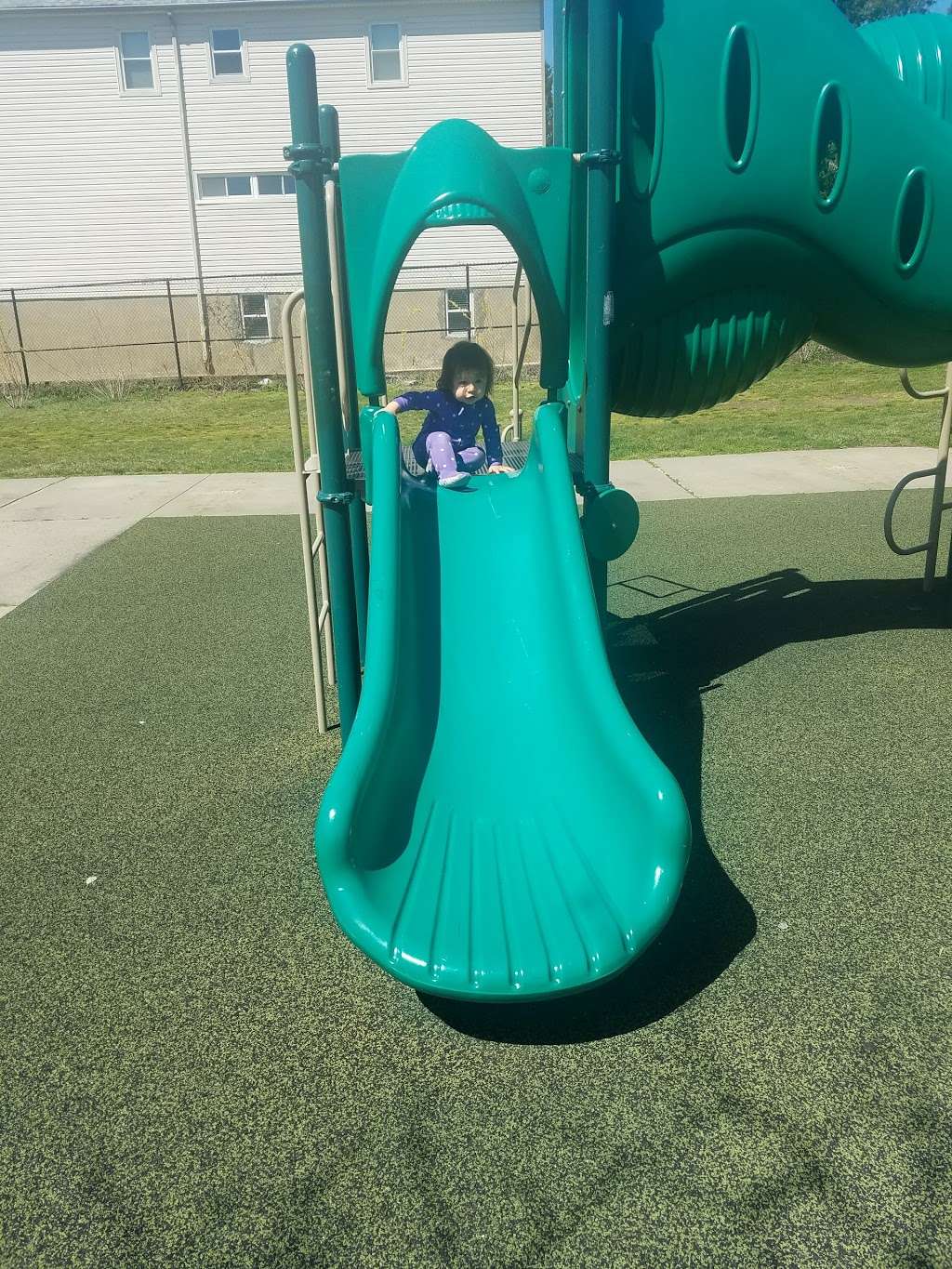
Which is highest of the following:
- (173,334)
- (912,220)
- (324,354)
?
(912,220)

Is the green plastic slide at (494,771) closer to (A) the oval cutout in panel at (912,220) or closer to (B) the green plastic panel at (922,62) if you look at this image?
(A) the oval cutout in panel at (912,220)

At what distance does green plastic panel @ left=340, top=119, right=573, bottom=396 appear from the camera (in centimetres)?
354

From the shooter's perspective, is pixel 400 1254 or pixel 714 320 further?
pixel 714 320

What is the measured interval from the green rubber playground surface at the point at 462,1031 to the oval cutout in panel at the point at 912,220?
1982mm

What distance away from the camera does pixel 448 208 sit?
3.63m

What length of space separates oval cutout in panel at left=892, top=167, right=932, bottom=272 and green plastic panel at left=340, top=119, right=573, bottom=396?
1629 mm

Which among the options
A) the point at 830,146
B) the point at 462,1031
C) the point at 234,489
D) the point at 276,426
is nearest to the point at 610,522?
the point at 830,146

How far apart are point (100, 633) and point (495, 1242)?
4.80 m

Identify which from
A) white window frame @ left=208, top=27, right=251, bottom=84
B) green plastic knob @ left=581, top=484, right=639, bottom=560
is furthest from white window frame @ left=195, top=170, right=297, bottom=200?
green plastic knob @ left=581, top=484, right=639, bottom=560

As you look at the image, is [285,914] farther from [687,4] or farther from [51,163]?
[51,163]

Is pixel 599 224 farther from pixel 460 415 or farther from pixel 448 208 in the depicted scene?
pixel 460 415

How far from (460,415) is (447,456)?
0.36m

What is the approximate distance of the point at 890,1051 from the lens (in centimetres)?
257

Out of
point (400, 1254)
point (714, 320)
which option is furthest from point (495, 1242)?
point (714, 320)
